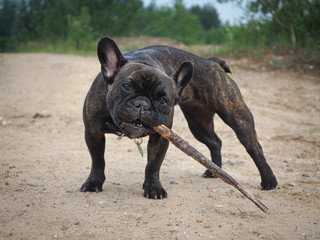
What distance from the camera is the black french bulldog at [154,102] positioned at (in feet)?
11.3

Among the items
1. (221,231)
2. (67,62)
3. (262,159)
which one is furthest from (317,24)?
(221,231)

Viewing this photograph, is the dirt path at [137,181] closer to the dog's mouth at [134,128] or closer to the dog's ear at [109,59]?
the dog's mouth at [134,128]

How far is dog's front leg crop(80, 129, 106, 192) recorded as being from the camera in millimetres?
4035

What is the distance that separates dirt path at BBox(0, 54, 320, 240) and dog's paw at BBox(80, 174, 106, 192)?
0.09 meters

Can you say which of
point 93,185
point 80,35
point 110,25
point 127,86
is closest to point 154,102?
point 127,86

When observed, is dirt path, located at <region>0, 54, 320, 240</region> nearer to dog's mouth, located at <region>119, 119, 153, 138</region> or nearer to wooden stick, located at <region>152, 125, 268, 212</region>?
wooden stick, located at <region>152, 125, 268, 212</region>

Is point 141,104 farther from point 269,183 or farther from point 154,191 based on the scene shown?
point 269,183

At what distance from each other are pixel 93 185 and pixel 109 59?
4.54 feet

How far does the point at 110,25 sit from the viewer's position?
2031 centimetres

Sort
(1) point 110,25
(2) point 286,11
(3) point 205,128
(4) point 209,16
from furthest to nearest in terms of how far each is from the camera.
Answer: (4) point 209,16, (1) point 110,25, (2) point 286,11, (3) point 205,128

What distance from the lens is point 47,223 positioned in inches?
128

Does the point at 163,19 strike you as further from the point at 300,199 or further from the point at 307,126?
the point at 300,199

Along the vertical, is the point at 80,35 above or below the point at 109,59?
below

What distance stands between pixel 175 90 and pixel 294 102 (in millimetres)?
6877
